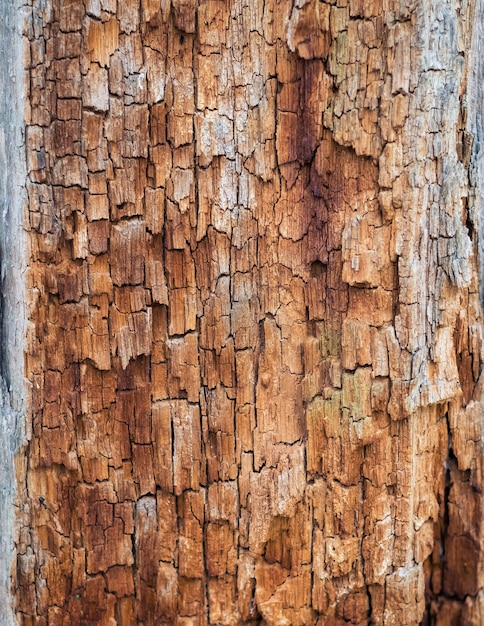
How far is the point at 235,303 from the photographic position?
5.81ft

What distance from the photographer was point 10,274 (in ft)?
5.86

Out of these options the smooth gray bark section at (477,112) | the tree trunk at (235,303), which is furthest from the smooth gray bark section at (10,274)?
the smooth gray bark section at (477,112)

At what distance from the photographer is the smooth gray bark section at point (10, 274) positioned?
1727 mm

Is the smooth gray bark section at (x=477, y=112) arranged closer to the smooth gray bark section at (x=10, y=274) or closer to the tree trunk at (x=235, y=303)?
the tree trunk at (x=235, y=303)

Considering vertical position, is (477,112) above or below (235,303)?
above

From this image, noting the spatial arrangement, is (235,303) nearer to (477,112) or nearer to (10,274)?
(10,274)

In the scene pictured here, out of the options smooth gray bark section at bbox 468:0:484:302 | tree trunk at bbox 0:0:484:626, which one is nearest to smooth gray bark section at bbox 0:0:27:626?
tree trunk at bbox 0:0:484:626

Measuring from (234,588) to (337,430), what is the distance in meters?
0.58

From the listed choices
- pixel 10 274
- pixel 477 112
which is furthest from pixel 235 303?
pixel 477 112

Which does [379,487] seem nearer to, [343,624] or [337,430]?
[337,430]

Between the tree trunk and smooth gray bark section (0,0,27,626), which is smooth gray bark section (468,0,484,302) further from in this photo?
smooth gray bark section (0,0,27,626)

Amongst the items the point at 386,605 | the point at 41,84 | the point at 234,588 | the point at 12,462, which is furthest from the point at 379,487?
the point at 41,84

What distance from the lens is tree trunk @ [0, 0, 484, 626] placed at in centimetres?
169

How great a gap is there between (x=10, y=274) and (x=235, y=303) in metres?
0.67
